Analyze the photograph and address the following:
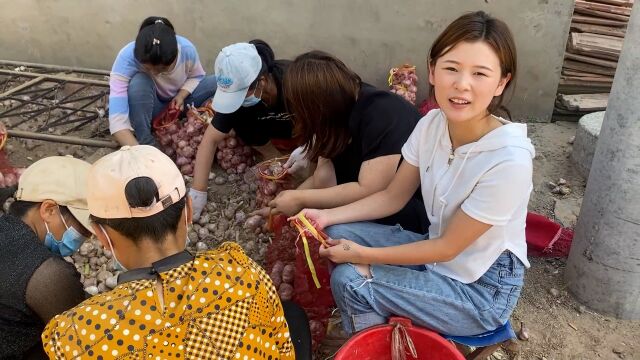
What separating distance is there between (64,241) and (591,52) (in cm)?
365

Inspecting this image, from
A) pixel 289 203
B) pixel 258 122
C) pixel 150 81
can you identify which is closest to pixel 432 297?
pixel 289 203

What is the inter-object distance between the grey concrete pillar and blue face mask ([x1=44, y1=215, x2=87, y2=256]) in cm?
203

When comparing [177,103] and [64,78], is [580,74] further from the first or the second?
[64,78]

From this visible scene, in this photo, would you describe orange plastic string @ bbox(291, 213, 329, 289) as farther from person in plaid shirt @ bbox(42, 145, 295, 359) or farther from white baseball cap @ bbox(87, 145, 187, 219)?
white baseball cap @ bbox(87, 145, 187, 219)

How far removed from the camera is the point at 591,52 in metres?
3.93

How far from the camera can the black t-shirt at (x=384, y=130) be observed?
7.32 ft

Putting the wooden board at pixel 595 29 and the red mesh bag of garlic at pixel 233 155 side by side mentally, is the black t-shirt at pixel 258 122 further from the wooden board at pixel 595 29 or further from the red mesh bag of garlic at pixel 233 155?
the wooden board at pixel 595 29

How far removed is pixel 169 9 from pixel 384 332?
352 cm

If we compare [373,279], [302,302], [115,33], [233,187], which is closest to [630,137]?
[373,279]

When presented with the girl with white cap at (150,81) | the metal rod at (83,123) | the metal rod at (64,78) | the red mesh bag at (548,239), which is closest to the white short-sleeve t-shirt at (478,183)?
the red mesh bag at (548,239)

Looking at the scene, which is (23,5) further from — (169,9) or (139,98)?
(139,98)

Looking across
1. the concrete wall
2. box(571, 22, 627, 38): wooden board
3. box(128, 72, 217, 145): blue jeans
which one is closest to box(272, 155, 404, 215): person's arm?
box(128, 72, 217, 145): blue jeans

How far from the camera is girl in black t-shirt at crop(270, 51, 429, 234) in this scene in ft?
7.33

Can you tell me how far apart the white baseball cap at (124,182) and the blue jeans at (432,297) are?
2.44 ft
